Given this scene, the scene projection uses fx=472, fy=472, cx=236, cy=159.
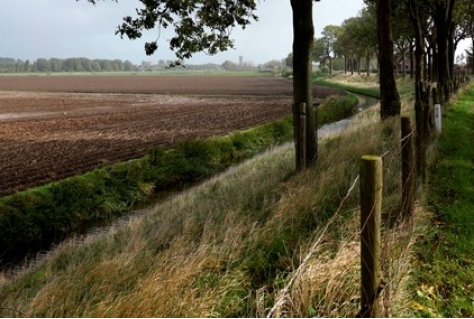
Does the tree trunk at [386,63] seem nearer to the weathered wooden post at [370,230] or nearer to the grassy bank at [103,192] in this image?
the grassy bank at [103,192]

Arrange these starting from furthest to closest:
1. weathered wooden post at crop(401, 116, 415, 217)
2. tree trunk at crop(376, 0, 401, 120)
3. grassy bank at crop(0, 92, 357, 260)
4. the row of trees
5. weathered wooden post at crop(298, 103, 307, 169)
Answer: the row of trees
tree trunk at crop(376, 0, 401, 120)
grassy bank at crop(0, 92, 357, 260)
weathered wooden post at crop(298, 103, 307, 169)
weathered wooden post at crop(401, 116, 415, 217)

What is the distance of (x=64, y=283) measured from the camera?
5.83m

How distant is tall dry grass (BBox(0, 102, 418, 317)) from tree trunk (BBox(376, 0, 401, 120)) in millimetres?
9633

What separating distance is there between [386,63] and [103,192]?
463 inches

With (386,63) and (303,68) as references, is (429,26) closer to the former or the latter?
(386,63)

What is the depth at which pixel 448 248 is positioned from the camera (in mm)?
6395

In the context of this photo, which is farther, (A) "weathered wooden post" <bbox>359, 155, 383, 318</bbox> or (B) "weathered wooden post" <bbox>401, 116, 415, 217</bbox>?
(B) "weathered wooden post" <bbox>401, 116, 415, 217</bbox>

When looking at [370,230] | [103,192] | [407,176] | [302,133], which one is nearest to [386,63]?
[302,133]

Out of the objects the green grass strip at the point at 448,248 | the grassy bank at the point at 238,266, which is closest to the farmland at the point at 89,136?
the grassy bank at the point at 238,266

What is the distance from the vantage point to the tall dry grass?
4758 mm

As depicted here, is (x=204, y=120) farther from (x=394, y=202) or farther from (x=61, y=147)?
(x=394, y=202)

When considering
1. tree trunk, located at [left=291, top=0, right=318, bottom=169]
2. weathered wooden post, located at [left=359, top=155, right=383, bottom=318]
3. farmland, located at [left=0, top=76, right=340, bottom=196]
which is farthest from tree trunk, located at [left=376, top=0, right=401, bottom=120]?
weathered wooden post, located at [left=359, top=155, right=383, bottom=318]

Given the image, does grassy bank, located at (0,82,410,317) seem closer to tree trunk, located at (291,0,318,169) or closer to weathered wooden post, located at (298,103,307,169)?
weathered wooden post, located at (298,103,307,169)

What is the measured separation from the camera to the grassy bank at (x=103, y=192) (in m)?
10.8
